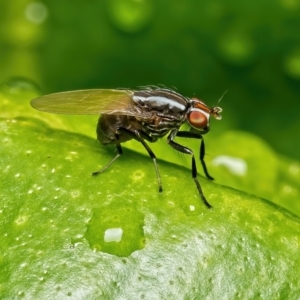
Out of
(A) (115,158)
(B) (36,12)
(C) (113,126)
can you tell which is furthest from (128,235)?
(B) (36,12)

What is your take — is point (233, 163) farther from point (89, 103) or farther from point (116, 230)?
point (116, 230)

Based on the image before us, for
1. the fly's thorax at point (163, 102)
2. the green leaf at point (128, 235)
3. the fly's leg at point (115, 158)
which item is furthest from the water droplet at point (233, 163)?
the green leaf at point (128, 235)

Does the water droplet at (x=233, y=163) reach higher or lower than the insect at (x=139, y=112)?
lower

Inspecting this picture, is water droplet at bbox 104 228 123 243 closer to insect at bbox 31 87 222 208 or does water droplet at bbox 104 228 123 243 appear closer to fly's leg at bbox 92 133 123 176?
fly's leg at bbox 92 133 123 176

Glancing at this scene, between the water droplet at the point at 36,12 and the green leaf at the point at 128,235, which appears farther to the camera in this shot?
the water droplet at the point at 36,12

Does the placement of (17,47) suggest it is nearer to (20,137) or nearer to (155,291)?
(20,137)

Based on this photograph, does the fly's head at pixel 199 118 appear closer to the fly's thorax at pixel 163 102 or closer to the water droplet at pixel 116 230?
the fly's thorax at pixel 163 102
